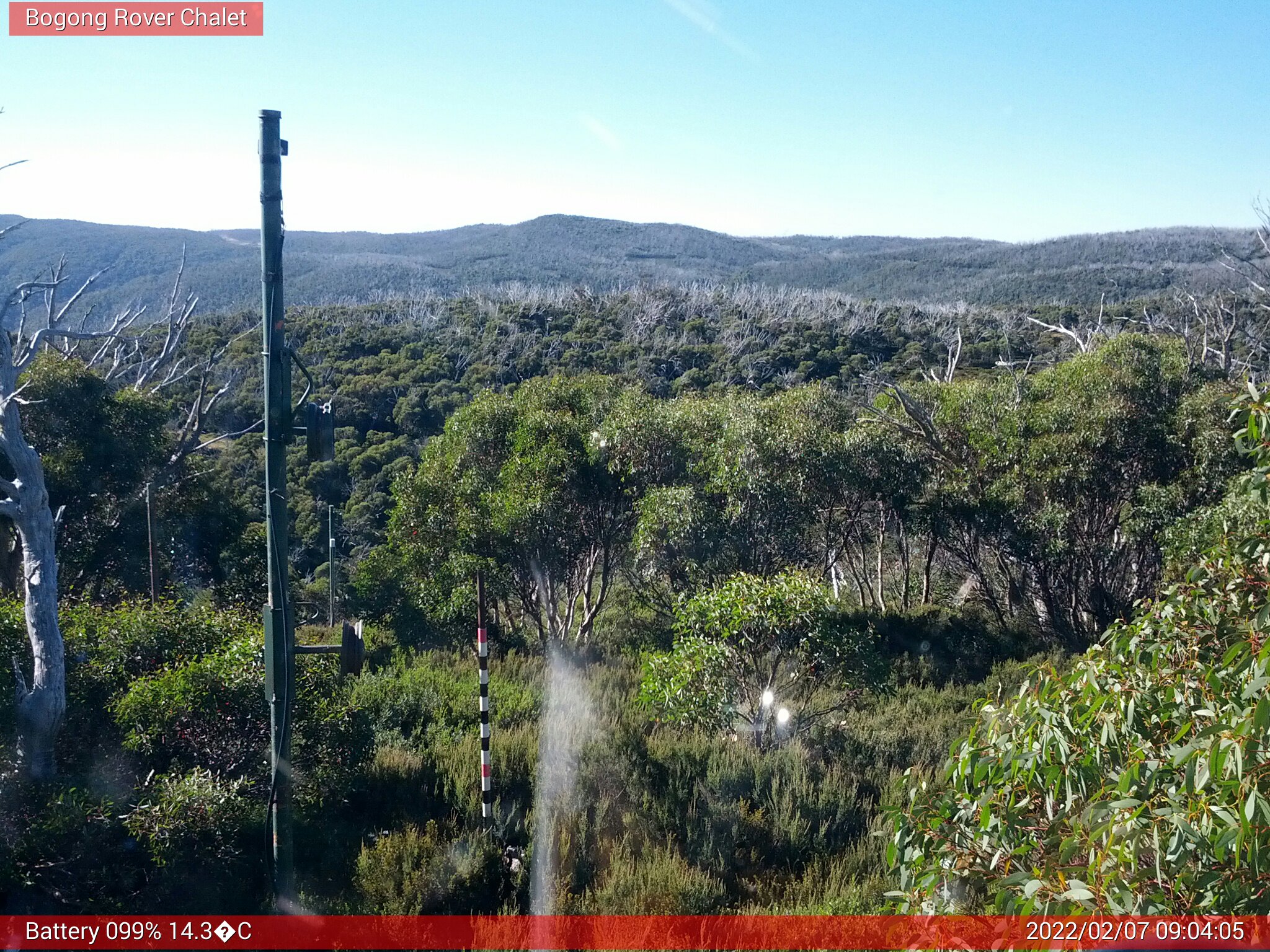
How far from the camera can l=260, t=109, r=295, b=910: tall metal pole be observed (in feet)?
14.4

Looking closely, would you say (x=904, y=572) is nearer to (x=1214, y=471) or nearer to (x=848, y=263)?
(x=1214, y=471)

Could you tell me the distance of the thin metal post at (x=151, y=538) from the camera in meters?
9.89

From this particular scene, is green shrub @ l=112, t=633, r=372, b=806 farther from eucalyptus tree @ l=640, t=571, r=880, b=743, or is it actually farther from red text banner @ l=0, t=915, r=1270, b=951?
eucalyptus tree @ l=640, t=571, r=880, b=743

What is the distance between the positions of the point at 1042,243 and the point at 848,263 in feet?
45.6

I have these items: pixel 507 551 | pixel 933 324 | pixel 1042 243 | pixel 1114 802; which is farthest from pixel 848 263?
pixel 1114 802

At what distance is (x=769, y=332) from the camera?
3556 cm

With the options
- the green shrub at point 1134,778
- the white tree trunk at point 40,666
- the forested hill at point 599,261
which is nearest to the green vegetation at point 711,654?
the green shrub at point 1134,778

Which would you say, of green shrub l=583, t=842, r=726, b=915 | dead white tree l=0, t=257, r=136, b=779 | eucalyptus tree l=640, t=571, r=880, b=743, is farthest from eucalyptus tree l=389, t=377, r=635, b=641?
green shrub l=583, t=842, r=726, b=915

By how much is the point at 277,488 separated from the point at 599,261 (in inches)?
2758

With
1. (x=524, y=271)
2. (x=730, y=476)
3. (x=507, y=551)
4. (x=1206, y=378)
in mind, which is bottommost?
(x=507, y=551)

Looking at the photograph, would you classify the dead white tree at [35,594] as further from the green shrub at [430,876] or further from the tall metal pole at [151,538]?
the tall metal pole at [151,538]

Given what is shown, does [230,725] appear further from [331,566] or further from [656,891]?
[656,891]

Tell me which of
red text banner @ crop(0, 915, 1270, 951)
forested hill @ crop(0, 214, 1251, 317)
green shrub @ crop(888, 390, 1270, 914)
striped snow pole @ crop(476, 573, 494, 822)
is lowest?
red text banner @ crop(0, 915, 1270, 951)

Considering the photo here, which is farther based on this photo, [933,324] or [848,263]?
[848,263]
